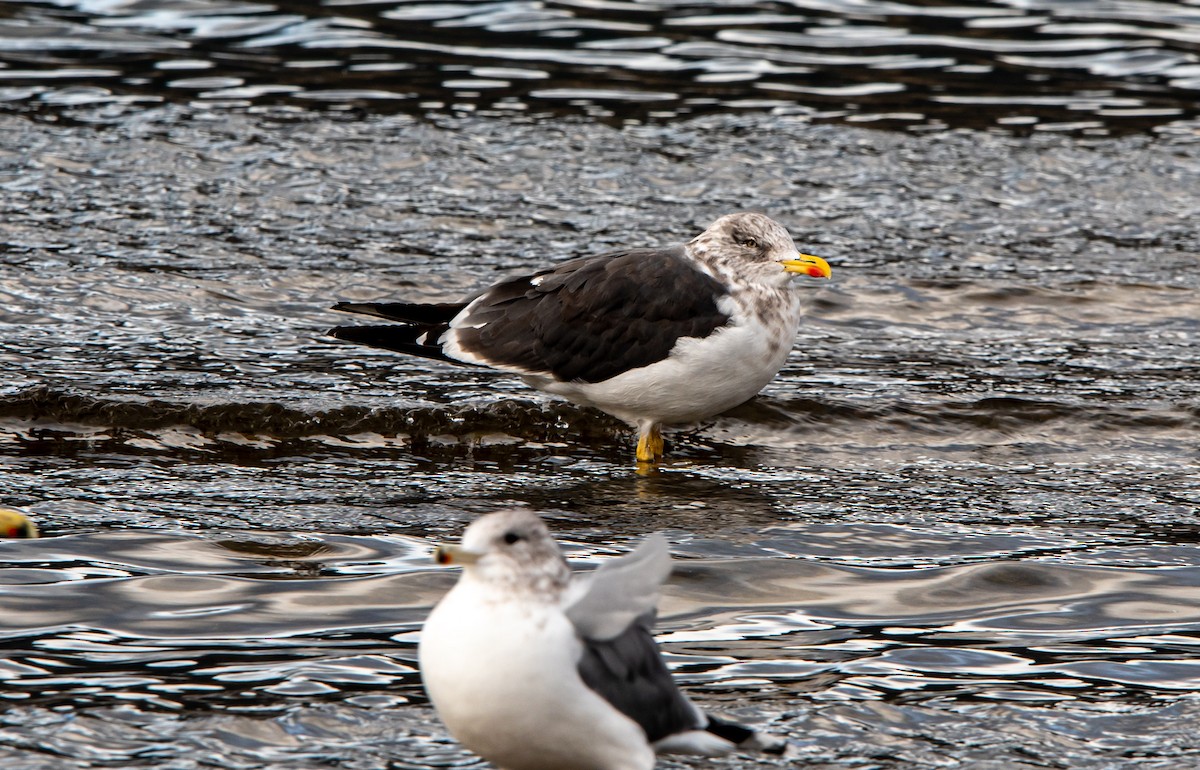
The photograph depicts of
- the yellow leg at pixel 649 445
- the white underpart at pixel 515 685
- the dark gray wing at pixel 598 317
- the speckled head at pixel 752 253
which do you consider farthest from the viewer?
the yellow leg at pixel 649 445

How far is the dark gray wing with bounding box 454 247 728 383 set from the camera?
700 centimetres

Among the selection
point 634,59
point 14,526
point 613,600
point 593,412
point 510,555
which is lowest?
point 593,412

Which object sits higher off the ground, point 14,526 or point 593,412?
point 14,526

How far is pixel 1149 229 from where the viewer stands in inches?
429

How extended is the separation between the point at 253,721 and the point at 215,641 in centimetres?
66

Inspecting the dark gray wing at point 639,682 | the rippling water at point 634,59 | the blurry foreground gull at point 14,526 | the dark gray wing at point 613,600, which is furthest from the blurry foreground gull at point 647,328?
the rippling water at point 634,59

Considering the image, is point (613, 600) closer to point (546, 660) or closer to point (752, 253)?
point (546, 660)

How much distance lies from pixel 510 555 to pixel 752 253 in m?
3.79

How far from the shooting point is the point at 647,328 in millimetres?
7012

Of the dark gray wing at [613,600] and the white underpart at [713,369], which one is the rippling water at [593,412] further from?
the dark gray wing at [613,600]

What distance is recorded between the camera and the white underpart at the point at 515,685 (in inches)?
142

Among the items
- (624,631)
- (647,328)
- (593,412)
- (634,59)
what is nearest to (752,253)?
(647,328)

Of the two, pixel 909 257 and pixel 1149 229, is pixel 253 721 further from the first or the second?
pixel 1149 229

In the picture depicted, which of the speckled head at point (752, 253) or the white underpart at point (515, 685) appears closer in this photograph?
the white underpart at point (515, 685)
